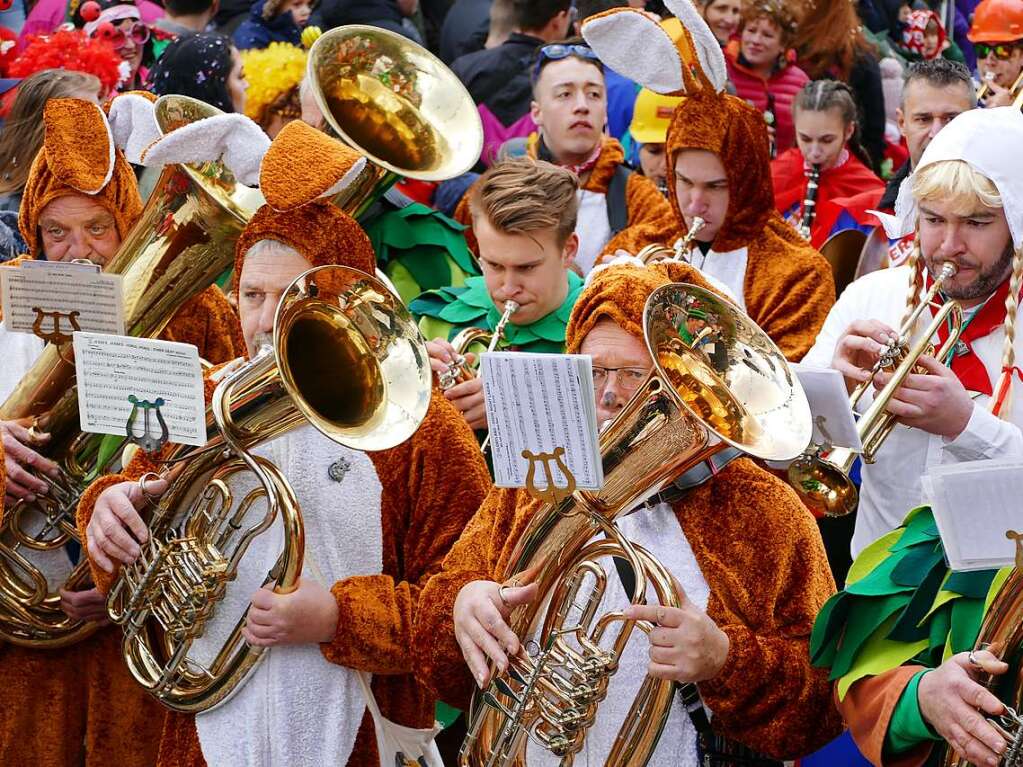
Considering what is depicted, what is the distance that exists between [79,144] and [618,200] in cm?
232

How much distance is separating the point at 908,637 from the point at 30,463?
244 cm

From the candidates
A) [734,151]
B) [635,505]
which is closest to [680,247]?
[734,151]

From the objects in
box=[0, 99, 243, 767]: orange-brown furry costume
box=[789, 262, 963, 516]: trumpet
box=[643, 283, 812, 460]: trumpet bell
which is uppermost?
box=[643, 283, 812, 460]: trumpet bell

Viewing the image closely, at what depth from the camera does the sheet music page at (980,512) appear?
3008 millimetres

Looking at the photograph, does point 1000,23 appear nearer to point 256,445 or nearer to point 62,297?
point 62,297

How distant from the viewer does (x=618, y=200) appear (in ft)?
21.6

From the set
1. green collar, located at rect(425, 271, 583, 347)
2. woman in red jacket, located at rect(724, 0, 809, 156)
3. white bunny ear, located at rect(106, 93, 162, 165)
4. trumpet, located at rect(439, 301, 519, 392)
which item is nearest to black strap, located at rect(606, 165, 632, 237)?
green collar, located at rect(425, 271, 583, 347)

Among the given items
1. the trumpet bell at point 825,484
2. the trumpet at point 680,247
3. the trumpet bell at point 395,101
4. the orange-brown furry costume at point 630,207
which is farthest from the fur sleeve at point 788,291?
the trumpet bell at point 825,484

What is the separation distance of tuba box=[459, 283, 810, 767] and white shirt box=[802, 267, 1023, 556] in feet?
2.86

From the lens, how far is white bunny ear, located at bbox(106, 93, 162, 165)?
16.4ft

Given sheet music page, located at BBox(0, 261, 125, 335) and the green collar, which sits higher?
sheet music page, located at BBox(0, 261, 125, 335)

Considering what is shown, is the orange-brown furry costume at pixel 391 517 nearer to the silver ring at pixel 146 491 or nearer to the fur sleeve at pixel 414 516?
the fur sleeve at pixel 414 516

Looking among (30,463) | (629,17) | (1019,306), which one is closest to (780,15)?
(629,17)

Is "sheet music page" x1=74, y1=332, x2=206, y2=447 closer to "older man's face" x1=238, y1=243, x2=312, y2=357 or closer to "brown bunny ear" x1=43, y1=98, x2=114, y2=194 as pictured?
"older man's face" x1=238, y1=243, x2=312, y2=357
